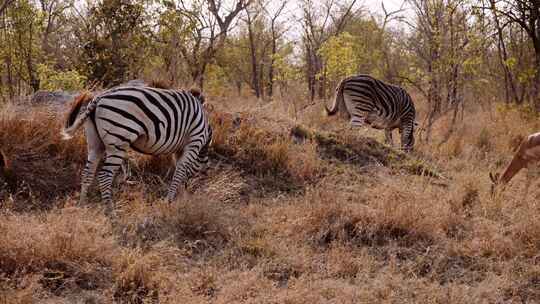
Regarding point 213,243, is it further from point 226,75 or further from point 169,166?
point 226,75

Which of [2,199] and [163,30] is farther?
[163,30]

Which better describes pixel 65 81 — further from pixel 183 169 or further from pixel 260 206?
pixel 260 206

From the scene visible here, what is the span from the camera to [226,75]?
23875 mm

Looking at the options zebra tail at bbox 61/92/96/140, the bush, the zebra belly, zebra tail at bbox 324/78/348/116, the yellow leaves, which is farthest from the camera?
the yellow leaves

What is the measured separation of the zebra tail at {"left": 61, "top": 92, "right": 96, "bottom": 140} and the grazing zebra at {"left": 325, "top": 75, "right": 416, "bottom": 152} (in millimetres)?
6237

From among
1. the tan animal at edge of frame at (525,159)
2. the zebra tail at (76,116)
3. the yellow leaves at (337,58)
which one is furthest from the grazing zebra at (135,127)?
the yellow leaves at (337,58)

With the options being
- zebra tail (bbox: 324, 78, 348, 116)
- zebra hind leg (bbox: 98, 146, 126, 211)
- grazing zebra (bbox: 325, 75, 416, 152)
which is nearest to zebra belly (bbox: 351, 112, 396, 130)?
grazing zebra (bbox: 325, 75, 416, 152)

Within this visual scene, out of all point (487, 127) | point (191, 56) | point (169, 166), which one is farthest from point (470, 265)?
point (191, 56)

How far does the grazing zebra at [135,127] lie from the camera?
605 centimetres

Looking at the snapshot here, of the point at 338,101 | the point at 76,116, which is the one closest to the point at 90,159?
the point at 76,116

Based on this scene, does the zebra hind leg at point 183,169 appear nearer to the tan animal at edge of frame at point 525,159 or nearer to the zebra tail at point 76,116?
the zebra tail at point 76,116

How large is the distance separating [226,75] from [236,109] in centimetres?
1391

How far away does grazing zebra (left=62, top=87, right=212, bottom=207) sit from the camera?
19.8 feet

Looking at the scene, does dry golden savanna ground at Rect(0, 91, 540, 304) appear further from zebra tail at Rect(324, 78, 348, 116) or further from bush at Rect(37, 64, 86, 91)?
bush at Rect(37, 64, 86, 91)
